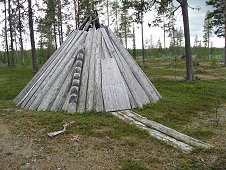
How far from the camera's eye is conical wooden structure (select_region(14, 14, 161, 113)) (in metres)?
9.57

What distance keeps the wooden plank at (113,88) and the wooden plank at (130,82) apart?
0.24m

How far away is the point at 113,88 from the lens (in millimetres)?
9820

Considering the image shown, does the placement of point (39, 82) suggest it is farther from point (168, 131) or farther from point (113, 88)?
point (168, 131)

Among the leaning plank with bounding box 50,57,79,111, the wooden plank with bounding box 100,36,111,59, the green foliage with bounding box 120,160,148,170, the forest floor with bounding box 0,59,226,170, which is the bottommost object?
the green foliage with bounding box 120,160,148,170

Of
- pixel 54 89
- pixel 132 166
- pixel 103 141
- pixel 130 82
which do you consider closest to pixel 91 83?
pixel 54 89

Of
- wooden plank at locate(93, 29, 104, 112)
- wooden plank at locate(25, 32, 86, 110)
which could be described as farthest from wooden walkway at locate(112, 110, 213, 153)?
wooden plank at locate(25, 32, 86, 110)

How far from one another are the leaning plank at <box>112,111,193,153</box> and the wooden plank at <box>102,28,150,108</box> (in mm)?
976

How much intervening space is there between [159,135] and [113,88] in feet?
8.55

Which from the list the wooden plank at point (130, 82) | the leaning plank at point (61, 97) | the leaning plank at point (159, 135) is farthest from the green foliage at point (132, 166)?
the leaning plank at point (61, 97)

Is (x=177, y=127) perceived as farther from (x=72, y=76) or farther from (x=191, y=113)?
(x=72, y=76)

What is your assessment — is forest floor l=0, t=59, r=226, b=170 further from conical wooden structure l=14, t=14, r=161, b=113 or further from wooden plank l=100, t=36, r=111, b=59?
wooden plank l=100, t=36, r=111, b=59

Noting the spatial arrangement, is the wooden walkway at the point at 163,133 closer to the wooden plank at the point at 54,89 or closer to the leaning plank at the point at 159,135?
the leaning plank at the point at 159,135

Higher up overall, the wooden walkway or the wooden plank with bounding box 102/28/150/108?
the wooden plank with bounding box 102/28/150/108

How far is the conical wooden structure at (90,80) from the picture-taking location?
957 centimetres
